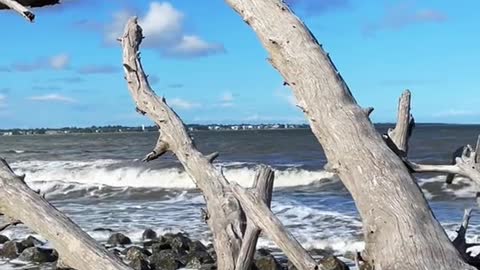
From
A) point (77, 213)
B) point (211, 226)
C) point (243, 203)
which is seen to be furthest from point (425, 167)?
point (77, 213)

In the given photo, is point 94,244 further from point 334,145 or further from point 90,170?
point 90,170

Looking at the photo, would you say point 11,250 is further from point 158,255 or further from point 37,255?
point 158,255

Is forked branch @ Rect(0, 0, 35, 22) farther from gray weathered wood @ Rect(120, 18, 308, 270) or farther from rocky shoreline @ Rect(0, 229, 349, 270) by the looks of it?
rocky shoreline @ Rect(0, 229, 349, 270)

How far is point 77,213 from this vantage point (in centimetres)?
2202

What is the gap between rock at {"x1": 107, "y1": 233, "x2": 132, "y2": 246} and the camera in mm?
15656

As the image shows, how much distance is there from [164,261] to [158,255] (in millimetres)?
387

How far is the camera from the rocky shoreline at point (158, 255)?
40.5ft

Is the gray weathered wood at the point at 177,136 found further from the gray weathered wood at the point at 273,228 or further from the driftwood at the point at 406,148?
the driftwood at the point at 406,148

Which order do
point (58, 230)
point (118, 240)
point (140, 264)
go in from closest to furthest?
point (58, 230), point (140, 264), point (118, 240)

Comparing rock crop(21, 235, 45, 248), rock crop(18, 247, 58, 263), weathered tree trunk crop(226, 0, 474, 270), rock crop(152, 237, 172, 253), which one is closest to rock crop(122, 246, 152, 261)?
rock crop(152, 237, 172, 253)

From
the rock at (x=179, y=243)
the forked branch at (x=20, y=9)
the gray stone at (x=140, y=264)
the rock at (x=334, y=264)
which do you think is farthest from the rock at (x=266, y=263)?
the forked branch at (x=20, y=9)

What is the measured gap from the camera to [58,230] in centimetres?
203

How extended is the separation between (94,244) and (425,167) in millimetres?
892

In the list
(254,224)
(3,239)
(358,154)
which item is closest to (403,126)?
(358,154)
